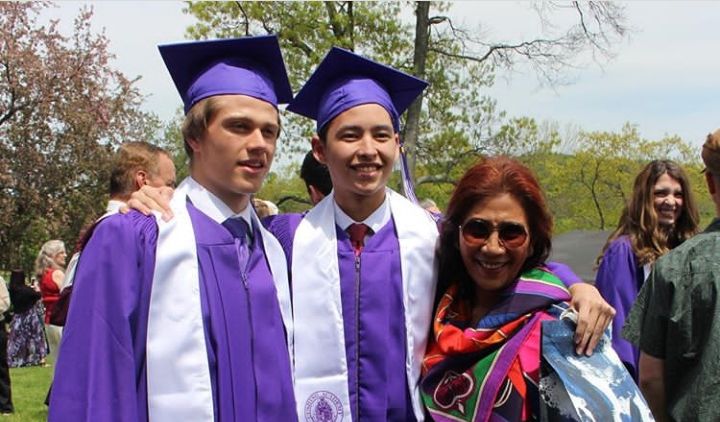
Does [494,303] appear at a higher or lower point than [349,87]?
lower

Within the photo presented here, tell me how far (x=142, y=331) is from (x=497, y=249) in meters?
1.10

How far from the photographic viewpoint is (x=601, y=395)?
85.2 inches

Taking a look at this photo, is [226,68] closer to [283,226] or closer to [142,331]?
[283,226]

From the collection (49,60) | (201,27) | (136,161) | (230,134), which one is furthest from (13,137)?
(230,134)

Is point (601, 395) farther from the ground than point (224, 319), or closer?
closer

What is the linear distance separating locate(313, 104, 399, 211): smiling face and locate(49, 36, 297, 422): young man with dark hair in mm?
267

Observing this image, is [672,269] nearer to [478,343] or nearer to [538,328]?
[538,328]

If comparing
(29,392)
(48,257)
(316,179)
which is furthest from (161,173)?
(29,392)

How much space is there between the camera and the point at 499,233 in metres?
2.44

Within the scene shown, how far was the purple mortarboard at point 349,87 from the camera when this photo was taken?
275 centimetres

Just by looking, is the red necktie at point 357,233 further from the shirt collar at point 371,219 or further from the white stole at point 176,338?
the white stole at point 176,338

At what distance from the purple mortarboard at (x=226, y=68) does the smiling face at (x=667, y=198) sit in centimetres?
300

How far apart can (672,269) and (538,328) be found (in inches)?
22.7

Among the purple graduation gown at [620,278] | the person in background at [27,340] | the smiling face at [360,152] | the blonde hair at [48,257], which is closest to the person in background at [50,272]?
the blonde hair at [48,257]
